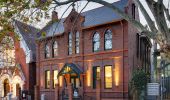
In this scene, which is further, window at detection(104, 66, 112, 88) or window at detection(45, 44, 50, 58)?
window at detection(45, 44, 50, 58)

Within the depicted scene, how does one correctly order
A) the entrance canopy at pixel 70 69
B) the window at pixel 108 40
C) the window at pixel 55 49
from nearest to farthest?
the window at pixel 108 40, the entrance canopy at pixel 70 69, the window at pixel 55 49

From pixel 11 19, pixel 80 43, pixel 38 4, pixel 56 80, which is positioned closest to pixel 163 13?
pixel 38 4

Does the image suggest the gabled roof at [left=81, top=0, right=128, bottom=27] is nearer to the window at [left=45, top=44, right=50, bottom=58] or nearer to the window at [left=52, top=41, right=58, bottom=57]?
the window at [left=52, top=41, right=58, bottom=57]

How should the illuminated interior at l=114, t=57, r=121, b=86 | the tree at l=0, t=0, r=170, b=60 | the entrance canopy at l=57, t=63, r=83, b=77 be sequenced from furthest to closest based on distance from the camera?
the entrance canopy at l=57, t=63, r=83, b=77 < the illuminated interior at l=114, t=57, r=121, b=86 < the tree at l=0, t=0, r=170, b=60

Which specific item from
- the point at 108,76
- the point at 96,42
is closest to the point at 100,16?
the point at 96,42

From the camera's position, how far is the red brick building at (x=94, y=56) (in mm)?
29172

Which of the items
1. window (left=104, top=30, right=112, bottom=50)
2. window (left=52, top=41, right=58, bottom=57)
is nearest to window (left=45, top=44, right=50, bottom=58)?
window (left=52, top=41, right=58, bottom=57)

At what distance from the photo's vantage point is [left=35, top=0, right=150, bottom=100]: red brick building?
29172mm

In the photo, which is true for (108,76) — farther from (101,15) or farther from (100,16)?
(101,15)

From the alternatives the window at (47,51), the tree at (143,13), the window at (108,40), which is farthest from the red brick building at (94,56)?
the tree at (143,13)

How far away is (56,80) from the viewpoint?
36125 mm

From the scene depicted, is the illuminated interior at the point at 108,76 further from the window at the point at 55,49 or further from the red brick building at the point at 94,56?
the window at the point at 55,49

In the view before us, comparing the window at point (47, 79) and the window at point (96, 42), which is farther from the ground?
the window at point (96, 42)

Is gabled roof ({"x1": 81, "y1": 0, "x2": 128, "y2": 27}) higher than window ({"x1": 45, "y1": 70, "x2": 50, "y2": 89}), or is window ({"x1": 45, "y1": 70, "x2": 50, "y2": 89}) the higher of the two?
gabled roof ({"x1": 81, "y1": 0, "x2": 128, "y2": 27})
